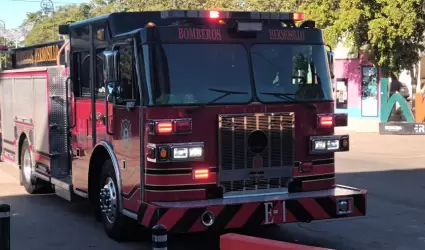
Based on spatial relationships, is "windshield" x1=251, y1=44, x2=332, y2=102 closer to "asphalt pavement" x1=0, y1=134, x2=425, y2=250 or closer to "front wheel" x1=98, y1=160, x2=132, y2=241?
"asphalt pavement" x1=0, y1=134, x2=425, y2=250

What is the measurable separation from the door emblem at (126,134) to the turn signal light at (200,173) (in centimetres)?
88

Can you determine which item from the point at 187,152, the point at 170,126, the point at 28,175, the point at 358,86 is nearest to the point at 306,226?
the point at 187,152

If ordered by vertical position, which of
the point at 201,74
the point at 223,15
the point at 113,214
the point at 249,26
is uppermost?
the point at 223,15

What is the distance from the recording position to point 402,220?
941 centimetres

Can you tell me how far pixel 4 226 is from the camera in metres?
5.82

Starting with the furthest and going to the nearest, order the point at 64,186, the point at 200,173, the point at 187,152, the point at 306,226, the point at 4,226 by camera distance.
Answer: the point at 64,186 < the point at 306,226 < the point at 200,173 < the point at 187,152 < the point at 4,226

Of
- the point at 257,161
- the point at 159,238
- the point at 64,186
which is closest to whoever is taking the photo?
the point at 159,238

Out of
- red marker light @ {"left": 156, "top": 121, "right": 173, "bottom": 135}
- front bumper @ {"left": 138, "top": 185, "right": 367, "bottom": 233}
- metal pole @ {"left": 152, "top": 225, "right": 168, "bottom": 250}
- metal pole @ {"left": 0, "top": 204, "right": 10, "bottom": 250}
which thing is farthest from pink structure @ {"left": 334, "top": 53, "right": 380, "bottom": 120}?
metal pole @ {"left": 152, "top": 225, "right": 168, "bottom": 250}

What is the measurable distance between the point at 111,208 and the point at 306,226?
2.73 m

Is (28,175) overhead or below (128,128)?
below

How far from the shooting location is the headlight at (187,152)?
22.6 feet

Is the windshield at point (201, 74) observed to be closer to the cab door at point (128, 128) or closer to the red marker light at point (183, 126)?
the red marker light at point (183, 126)

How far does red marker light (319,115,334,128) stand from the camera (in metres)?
7.67

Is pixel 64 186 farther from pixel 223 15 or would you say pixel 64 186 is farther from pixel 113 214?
pixel 223 15
